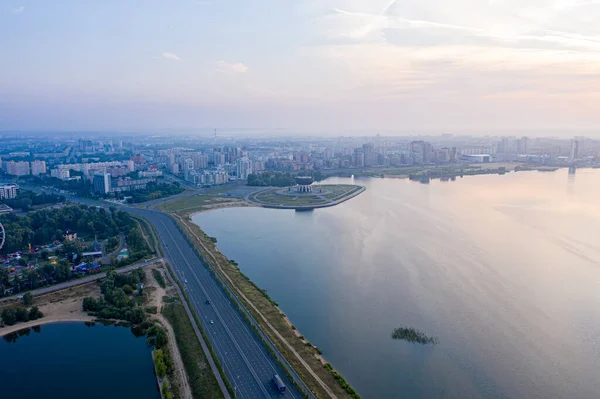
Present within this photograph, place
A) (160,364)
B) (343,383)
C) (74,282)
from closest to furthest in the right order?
1. (343,383)
2. (160,364)
3. (74,282)

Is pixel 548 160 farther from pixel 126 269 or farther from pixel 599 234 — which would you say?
pixel 126 269

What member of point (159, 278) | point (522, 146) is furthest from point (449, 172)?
point (159, 278)

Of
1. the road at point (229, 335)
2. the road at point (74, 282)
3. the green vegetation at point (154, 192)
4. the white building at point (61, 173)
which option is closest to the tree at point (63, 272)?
the road at point (74, 282)

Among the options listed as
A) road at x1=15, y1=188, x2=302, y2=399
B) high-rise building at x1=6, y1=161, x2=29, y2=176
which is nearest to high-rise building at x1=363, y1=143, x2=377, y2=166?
high-rise building at x1=6, y1=161, x2=29, y2=176

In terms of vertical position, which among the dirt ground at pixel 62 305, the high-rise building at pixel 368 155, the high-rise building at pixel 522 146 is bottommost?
the dirt ground at pixel 62 305

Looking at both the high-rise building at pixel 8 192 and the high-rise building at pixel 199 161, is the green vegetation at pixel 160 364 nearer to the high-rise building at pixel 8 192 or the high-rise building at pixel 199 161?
the high-rise building at pixel 8 192

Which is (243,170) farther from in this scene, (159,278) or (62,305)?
(62,305)

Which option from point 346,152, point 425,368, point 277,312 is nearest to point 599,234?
point 425,368

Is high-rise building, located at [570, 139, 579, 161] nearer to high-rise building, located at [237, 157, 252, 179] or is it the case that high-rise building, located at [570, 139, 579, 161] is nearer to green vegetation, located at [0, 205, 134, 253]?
high-rise building, located at [237, 157, 252, 179]
